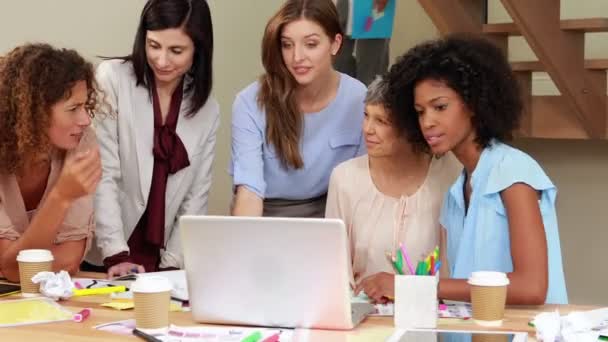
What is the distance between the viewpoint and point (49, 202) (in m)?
2.41

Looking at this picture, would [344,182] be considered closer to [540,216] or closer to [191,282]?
[540,216]

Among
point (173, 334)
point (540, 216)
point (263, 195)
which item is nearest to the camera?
point (173, 334)

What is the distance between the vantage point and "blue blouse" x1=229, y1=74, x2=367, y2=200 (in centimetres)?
288

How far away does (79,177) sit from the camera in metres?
2.39

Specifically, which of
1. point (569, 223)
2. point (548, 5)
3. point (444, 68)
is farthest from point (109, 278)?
point (569, 223)

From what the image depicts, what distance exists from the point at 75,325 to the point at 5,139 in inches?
27.2

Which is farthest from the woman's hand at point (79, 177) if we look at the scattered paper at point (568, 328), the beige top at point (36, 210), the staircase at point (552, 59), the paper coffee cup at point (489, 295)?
the staircase at point (552, 59)

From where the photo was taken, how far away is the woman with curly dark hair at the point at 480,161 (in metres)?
2.16

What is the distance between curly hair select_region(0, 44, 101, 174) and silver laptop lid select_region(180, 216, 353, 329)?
732 millimetres

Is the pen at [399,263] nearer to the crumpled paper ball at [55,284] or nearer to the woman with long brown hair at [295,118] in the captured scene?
the crumpled paper ball at [55,284]

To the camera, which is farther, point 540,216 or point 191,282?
point 540,216

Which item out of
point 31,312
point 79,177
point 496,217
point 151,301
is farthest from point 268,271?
point 79,177

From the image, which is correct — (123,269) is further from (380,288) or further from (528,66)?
(528,66)

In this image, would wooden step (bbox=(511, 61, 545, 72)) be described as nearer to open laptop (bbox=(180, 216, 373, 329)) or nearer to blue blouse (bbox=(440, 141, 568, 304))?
blue blouse (bbox=(440, 141, 568, 304))
